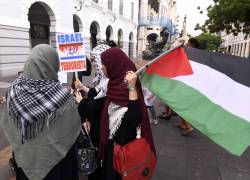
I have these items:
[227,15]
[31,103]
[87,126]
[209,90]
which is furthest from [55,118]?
[227,15]

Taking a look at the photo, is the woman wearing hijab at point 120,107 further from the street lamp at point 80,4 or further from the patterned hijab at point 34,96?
the street lamp at point 80,4

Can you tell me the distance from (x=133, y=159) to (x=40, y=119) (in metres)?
0.83

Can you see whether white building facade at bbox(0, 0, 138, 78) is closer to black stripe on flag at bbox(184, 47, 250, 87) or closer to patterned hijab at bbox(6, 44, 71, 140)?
patterned hijab at bbox(6, 44, 71, 140)

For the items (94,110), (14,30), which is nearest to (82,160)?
(94,110)

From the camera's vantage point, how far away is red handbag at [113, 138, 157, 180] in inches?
90.9

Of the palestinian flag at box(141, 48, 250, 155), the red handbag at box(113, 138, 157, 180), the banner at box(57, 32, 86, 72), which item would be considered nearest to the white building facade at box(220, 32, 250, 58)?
the banner at box(57, 32, 86, 72)

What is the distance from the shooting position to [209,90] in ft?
8.48

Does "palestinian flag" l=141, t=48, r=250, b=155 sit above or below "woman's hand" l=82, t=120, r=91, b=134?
above

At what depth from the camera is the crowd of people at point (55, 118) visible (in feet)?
6.88

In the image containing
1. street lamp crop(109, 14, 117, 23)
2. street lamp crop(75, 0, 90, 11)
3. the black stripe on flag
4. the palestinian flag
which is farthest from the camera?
street lamp crop(109, 14, 117, 23)

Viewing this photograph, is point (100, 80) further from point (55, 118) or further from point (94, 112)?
point (55, 118)

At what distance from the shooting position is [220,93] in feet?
8.47

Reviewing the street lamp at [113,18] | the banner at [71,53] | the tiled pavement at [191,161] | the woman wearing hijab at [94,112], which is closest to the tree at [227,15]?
the street lamp at [113,18]

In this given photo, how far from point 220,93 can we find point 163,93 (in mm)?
539
